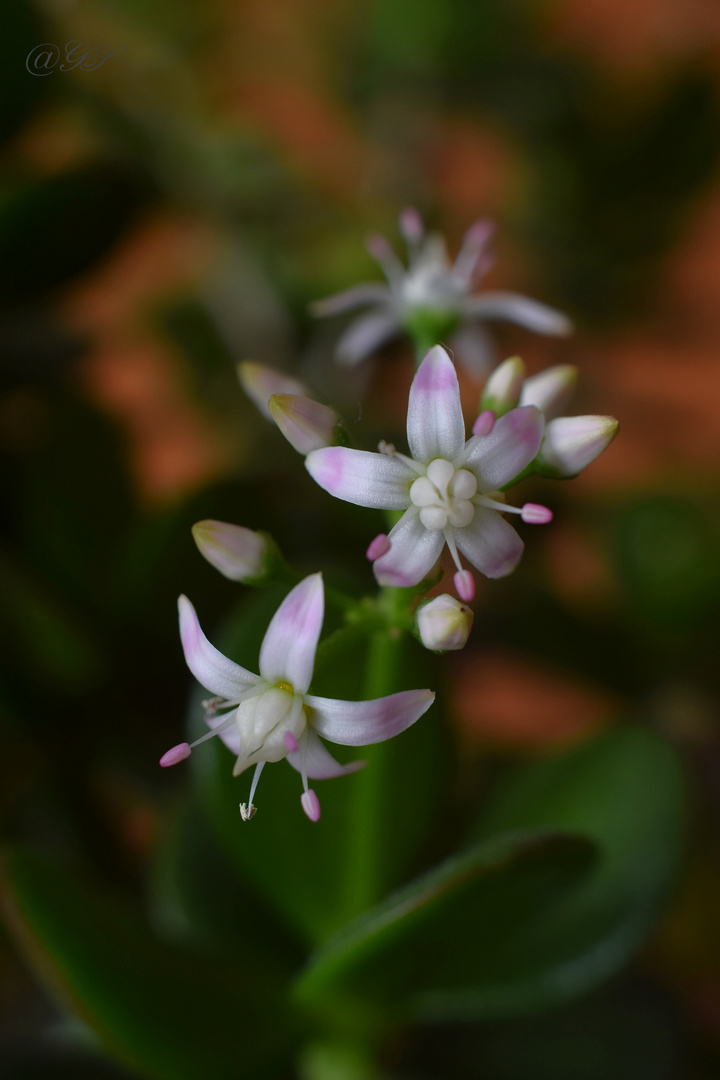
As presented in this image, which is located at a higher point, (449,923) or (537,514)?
(537,514)

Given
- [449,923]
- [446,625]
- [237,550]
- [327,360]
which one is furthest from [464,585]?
[327,360]

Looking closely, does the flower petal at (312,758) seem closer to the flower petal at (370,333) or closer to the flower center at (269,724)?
the flower center at (269,724)

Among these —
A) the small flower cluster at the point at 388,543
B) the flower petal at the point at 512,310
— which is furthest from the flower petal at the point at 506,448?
the flower petal at the point at 512,310

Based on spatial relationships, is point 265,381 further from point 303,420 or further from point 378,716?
point 378,716

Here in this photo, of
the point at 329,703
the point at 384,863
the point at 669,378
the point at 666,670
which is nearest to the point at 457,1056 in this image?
the point at 384,863

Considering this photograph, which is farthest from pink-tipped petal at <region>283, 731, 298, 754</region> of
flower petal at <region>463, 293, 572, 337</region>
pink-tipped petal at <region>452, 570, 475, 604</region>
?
flower petal at <region>463, 293, 572, 337</region>

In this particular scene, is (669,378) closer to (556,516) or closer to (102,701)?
(556,516)
